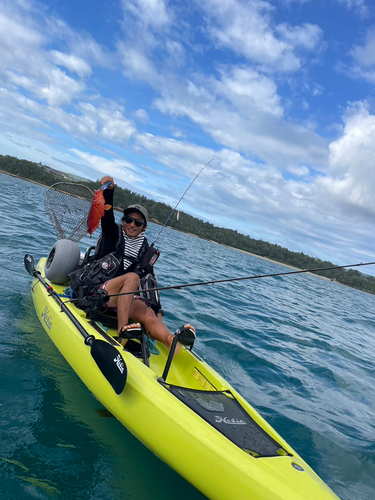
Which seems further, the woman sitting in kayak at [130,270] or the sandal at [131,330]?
the woman sitting in kayak at [130,270]

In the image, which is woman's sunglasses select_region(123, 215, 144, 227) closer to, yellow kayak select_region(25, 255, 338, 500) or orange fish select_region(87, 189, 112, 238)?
orange fish select_region(87, 189, 112, 238)

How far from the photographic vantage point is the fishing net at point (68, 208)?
21.8 ft

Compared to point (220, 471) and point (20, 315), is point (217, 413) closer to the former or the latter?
point (220, 471)

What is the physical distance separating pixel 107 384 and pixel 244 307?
24.0 feet

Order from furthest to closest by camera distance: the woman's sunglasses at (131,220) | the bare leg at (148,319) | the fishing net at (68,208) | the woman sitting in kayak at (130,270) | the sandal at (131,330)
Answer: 1. the fishing net at (68,208)
2. the woman's sunglasses at (131,220)
3. the bare leg at (148,319)
4. the woman sitting in kayak at (130,270)
5. the sandal at (131,330)

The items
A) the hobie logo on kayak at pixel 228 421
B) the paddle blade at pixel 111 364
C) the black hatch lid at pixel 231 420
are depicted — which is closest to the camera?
the black hatch lid at pixel 231 420

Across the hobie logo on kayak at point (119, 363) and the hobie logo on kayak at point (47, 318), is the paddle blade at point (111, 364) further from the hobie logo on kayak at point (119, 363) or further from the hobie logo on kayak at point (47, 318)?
the hobie logo on kayak at point (47, 318)

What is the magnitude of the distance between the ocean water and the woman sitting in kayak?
98 centimetres

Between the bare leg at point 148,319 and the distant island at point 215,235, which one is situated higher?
the distant island at point 215,235

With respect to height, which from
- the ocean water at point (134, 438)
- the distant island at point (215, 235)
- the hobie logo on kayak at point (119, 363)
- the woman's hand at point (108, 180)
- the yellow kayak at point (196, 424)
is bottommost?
→ the ocean water at point (134, 438)

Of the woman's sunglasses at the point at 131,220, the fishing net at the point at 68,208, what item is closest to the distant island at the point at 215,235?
the fishing net at the point at 68,208

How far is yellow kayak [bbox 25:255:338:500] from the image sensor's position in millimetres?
2432

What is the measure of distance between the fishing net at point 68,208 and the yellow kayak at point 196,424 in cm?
290

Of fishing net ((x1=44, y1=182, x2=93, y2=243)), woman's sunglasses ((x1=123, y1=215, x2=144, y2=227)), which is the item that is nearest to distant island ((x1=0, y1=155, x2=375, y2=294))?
fishing net ((x1=44, y1=182, x2=93, y2=243))
